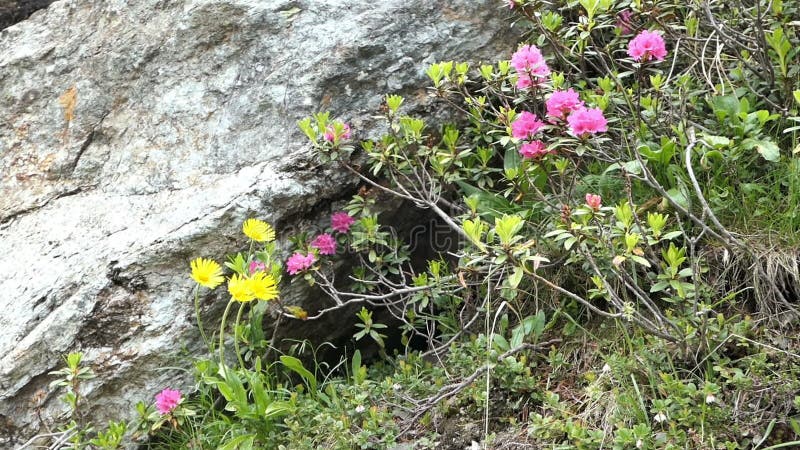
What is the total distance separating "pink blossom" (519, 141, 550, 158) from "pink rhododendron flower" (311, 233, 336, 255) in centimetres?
81

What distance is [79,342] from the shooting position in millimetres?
2945

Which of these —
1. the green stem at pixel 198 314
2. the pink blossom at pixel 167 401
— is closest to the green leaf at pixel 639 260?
the green stem at pixel 198 314

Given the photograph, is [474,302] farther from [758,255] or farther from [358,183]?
[758,255]

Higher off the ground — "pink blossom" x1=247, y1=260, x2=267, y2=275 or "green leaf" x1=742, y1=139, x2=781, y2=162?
"pink blossom" x1=247, y1=260, x2=267, y2=275

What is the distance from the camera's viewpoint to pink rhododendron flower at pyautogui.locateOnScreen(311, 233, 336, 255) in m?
3.10

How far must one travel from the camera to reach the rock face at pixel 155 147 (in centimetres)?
296

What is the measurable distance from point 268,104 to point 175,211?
0.56 metres

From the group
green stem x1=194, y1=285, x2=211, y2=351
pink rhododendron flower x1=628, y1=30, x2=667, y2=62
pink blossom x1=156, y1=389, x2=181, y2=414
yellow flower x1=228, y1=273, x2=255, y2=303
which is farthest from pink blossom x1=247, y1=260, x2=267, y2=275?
pink rhododendron flower x1=628, y1=30, x2=667, y2=62

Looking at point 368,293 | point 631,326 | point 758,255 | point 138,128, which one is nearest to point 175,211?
point 138,128

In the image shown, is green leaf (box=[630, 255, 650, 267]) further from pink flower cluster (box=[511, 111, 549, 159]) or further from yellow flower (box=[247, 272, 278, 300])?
yellow flower (box=[247, 272, 278, 300])

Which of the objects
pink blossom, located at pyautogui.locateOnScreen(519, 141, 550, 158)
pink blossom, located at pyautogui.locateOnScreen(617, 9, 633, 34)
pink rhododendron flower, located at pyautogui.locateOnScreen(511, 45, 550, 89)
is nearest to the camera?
pink blossom, located at pyautogui.locateOnScreen(519, 141, 550, 158)

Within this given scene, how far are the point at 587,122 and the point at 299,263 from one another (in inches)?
43.8

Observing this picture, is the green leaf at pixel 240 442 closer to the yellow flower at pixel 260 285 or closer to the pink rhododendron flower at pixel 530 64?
the yellow flower at pixel 260 285

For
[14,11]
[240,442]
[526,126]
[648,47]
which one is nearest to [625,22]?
[648,47]
